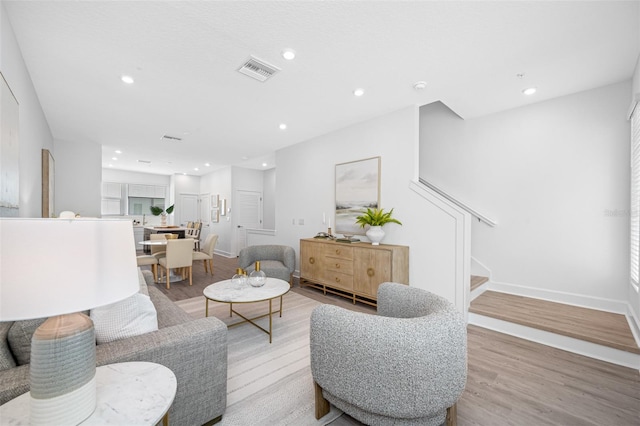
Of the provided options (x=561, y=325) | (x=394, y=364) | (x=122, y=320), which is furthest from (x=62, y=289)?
(x=561, y=325)

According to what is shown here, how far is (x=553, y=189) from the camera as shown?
334 cm

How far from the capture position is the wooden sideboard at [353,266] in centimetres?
342

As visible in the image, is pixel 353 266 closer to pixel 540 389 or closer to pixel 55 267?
pixel 540 389

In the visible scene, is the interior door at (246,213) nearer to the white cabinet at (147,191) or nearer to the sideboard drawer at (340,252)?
the white cabinet at (147,191)

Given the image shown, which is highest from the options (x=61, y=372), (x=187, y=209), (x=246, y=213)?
(x=187, y=209)

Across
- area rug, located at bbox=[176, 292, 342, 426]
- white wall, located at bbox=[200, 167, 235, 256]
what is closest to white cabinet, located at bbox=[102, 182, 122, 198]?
white wall, located at bbox=[200, 167, 235, 256]

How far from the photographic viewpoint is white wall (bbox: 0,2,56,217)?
1903 mm

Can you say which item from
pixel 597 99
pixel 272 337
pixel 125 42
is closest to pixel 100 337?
pixel 272 337

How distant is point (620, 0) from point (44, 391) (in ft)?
11.9

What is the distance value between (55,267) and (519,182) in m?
4.53

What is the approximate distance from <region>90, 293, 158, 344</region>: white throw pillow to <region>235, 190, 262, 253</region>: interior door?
647 cm

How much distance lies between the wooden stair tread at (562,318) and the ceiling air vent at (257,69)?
3451 mm

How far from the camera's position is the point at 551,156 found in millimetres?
3348

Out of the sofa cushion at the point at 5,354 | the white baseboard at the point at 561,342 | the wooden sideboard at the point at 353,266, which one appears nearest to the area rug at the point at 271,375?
the wooden sideboard at the point at 353,266
